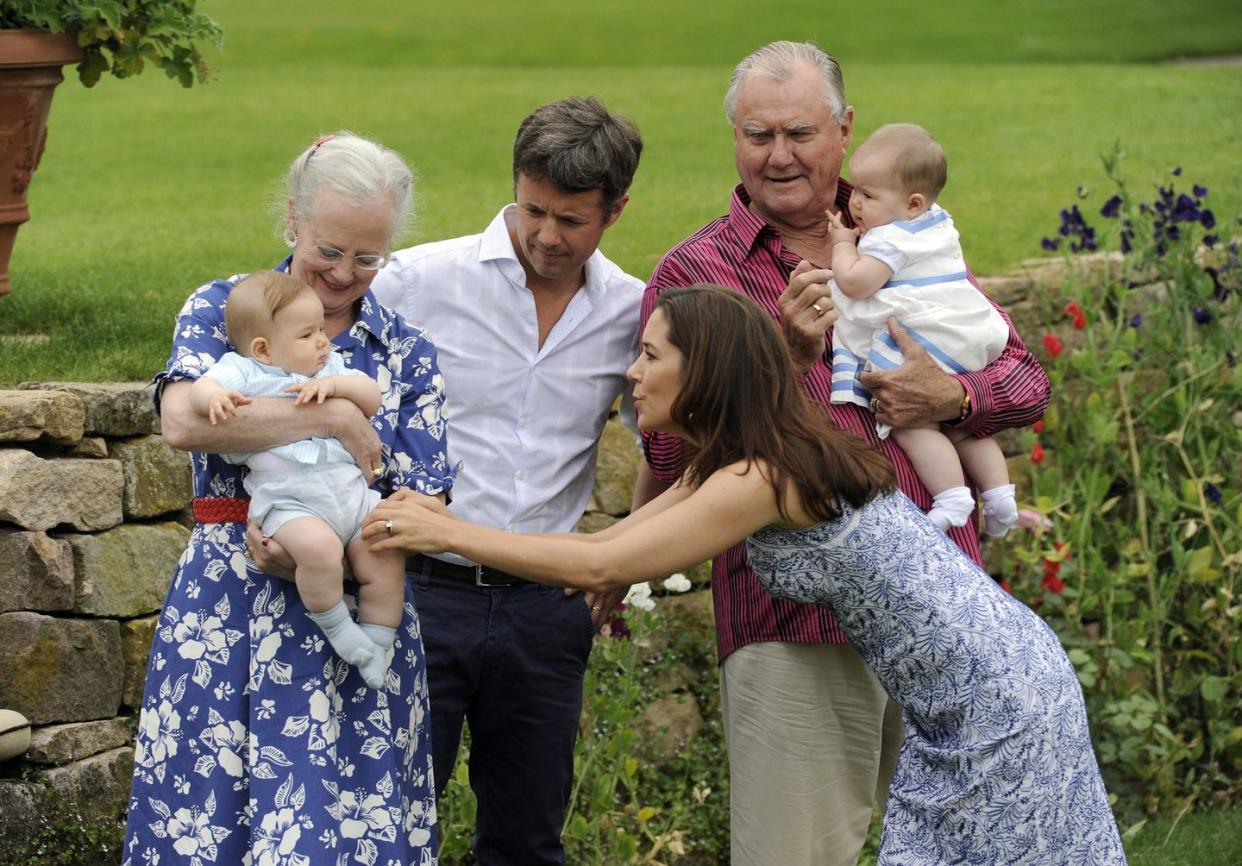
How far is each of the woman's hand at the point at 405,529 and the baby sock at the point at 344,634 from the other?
0.44ft

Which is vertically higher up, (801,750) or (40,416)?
(40,416)

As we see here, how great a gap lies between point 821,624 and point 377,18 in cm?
1961

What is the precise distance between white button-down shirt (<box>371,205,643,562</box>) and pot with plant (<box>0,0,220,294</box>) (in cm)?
170

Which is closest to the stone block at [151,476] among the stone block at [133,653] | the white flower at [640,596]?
the stone block at [133,653]

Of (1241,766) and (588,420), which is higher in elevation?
(588,420)

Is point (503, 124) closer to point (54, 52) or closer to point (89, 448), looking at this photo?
point (54, 52)

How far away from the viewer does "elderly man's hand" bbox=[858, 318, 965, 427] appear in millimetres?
3346

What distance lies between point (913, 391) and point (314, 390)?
1316 mm

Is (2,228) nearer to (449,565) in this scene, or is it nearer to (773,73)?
(449,565)

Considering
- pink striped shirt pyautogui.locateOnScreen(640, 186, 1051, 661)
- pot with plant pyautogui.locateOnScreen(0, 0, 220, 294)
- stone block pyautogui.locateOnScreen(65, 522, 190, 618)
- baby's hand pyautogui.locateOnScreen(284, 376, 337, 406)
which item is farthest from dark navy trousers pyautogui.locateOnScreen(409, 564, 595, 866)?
pot with plant pyautogui.locateOnScreen(0, 0, 220, 294)

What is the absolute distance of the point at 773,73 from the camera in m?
3.55

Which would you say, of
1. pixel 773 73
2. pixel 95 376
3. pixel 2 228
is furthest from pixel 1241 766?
pixel 2 228

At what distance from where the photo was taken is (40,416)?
4105mm

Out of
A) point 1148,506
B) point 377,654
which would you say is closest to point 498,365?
point 377,654
